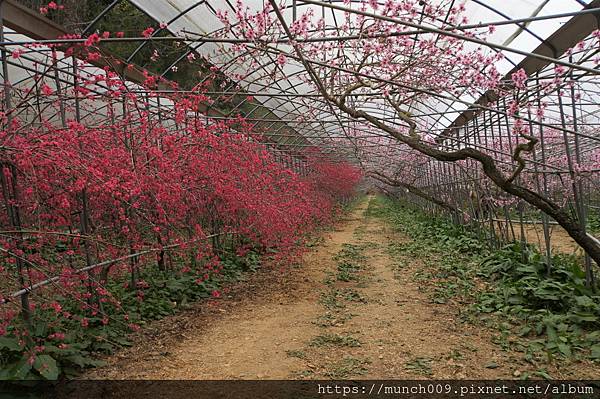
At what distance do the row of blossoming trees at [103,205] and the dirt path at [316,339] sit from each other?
0.44 meters

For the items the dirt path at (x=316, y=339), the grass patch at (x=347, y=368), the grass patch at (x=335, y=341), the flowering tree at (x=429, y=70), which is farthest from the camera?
the flowering tree at (x=429, y=70)

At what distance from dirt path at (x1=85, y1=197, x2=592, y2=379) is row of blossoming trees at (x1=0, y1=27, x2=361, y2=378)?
44 centimetres

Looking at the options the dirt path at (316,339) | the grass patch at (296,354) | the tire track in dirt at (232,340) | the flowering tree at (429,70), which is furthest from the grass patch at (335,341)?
the flowering tree at (429,70)

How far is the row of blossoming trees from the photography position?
3.52 meters

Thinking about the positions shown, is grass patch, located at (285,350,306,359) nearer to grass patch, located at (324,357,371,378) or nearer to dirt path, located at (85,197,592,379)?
dirt path, located at (85,197,592,379)

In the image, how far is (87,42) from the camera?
11.4 feet

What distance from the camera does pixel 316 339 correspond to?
462 cm

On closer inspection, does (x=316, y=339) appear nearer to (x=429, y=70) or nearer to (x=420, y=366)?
(x=420, y=366)

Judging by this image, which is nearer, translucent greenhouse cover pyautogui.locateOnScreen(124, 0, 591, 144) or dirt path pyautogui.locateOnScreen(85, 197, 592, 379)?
dirt path pyautogui.locateOnScreen(85, 197, 592, 379)

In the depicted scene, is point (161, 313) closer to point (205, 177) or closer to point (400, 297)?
point (205, 177)

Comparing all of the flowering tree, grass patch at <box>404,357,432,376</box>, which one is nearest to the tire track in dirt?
grass patch at <box>404,357,432,376</box>

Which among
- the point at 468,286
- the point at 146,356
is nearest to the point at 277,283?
the point at 468,286

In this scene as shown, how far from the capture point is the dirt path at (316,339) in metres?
3.83

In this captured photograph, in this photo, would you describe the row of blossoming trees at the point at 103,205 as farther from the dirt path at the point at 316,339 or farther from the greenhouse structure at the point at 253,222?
the dirt path at the point at 316,339
